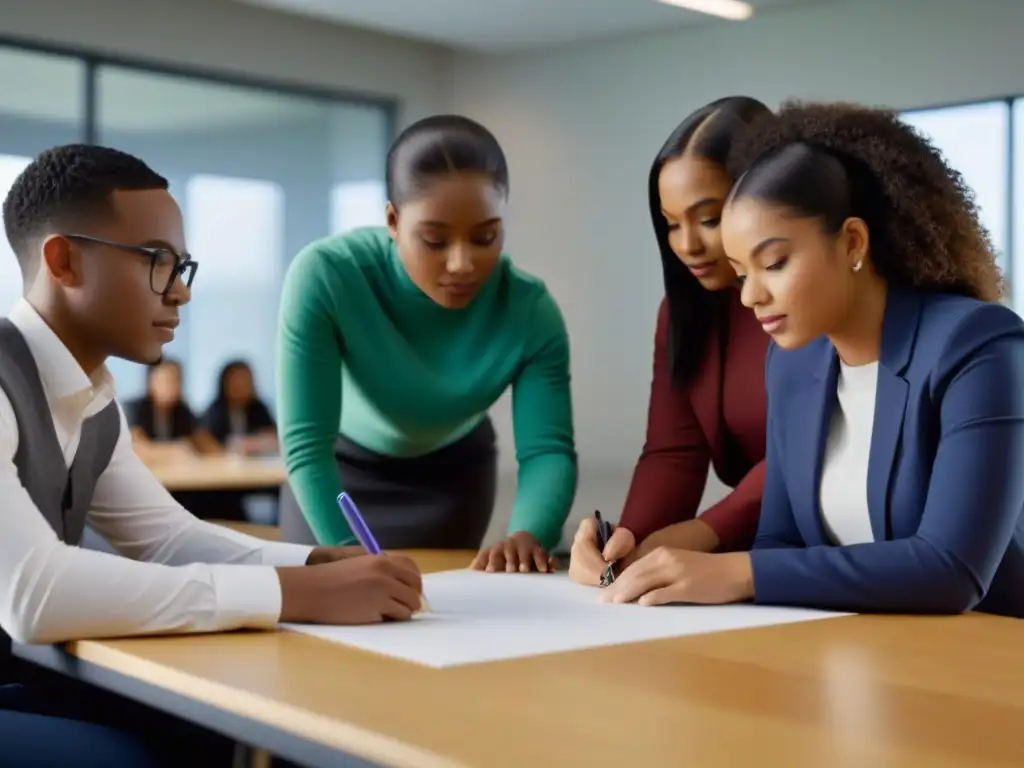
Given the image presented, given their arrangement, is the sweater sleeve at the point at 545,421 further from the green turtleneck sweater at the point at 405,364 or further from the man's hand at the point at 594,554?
the man's hand at the point at 594,554

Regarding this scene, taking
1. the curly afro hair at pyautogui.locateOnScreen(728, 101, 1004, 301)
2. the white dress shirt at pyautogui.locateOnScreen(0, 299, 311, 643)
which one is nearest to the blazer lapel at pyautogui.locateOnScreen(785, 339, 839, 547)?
the curly afro hair at pyautogui.locateOnScreen(728, 101, 1004, 301)

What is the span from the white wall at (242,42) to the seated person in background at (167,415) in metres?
1.63

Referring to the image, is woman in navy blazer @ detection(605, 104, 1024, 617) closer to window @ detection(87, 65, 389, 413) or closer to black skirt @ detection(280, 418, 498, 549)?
black skirt @ detection(280, 418, 498, 549)

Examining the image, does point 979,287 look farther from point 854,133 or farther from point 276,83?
point 276,83

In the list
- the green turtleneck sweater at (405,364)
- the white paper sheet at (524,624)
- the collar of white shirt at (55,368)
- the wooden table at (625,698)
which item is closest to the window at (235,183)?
the green turtleneck sweater at (405,364)

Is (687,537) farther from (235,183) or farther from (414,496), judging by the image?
(235,183)

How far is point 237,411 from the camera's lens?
20.2ft

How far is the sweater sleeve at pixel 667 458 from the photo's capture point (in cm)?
189

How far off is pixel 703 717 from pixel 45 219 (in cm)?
96

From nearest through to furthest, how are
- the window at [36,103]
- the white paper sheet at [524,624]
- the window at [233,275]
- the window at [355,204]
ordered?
the white paper sheet at [524,624] → the window at [36,103] → the window at [233,275] → the window at [355,204]

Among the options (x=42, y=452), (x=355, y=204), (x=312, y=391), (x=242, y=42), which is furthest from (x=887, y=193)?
(x=355, y=204)

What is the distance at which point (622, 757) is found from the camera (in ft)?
2.72

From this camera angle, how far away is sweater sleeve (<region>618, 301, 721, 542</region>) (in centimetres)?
189

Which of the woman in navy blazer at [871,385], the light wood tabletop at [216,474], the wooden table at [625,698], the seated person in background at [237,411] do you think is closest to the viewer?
the wooden table at [625,698]
